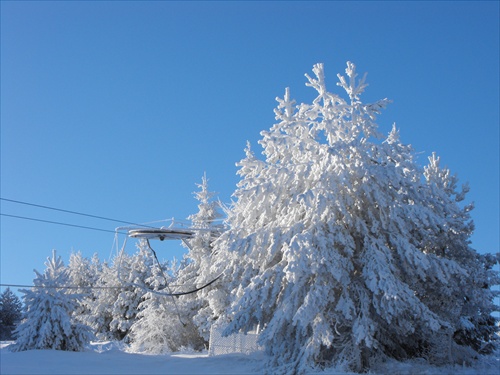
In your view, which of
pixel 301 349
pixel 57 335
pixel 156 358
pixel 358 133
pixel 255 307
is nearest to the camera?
pixel 301 349

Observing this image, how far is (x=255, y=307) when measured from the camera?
18453 mm

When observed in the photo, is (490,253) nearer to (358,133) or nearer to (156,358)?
(358,133)

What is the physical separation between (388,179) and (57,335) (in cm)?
1597

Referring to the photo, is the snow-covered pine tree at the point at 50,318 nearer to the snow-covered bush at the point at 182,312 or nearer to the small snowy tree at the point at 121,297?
the snow-covered bush at the point at 182,312

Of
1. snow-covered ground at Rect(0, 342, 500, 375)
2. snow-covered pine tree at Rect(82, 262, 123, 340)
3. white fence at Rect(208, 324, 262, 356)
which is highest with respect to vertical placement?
snow-covered pine tree at Rect(82, 262, 123, 340)

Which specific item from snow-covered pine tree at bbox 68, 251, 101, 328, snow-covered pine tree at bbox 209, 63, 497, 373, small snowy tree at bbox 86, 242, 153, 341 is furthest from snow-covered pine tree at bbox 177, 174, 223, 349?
snow-covered pine tree at bbox 68, 251, 101, 328

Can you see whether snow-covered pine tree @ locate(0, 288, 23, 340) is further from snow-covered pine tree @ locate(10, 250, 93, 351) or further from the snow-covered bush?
snow-covered pine tree @ locate(10, 250, 93, 351)

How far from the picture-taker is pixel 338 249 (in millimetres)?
18688

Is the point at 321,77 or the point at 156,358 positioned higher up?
the point at 321,77

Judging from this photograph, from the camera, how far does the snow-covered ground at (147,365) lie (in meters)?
16.8

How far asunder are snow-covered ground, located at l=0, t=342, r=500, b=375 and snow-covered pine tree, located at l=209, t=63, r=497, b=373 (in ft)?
3.32

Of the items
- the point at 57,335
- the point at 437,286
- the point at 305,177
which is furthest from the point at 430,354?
the point at 57,335

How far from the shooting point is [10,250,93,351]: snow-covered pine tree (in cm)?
2383

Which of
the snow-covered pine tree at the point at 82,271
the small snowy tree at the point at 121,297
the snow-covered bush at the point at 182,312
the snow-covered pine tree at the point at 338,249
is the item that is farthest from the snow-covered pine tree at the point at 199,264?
the snow-covered pine tree at the point at 82,271
